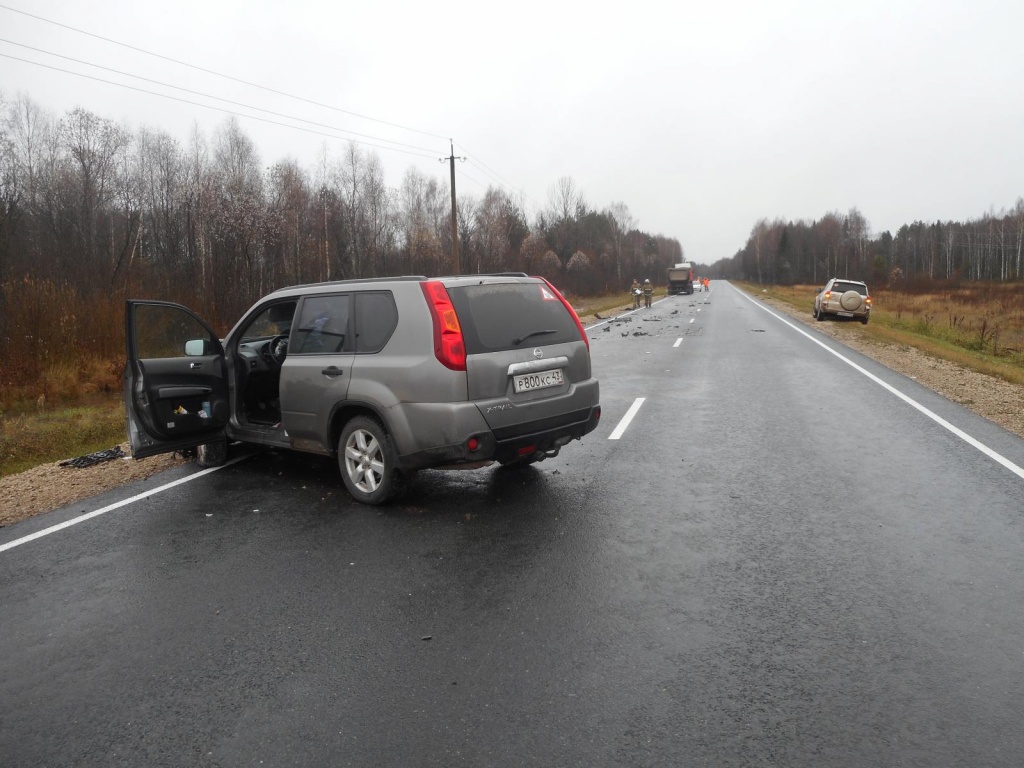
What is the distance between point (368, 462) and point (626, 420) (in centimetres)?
413

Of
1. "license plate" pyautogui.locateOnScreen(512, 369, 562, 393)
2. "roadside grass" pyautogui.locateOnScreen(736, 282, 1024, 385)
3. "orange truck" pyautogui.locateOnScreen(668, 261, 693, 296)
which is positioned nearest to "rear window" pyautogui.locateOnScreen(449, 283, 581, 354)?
"license plate" pyautogui.locateOnScreen(512, 369, 562, 393)

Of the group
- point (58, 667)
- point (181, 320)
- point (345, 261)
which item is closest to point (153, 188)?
point (345, 261)

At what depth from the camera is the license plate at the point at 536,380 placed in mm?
5258

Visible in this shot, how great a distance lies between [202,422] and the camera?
6.30m

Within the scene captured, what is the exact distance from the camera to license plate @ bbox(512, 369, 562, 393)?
5.26 meters

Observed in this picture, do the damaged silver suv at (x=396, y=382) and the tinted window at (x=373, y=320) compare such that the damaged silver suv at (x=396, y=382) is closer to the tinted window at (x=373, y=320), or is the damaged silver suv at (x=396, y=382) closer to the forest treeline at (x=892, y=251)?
the tinted window at (x=373, y=320)

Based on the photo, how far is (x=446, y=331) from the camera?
502 centimetres

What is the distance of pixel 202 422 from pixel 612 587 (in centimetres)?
422

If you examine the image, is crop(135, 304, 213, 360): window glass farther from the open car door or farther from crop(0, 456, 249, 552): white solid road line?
the open car door

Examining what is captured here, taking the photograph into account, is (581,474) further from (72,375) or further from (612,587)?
(72,375)

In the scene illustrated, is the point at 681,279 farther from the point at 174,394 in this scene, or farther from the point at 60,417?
the point at 174,394

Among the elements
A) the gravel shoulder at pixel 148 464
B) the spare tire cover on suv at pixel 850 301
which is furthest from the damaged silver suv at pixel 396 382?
the spare tire cover on suv at pixel 850 301

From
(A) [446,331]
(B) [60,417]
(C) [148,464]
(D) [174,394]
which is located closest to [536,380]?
(A) [446,331]

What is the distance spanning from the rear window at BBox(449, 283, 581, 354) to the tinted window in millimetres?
553
